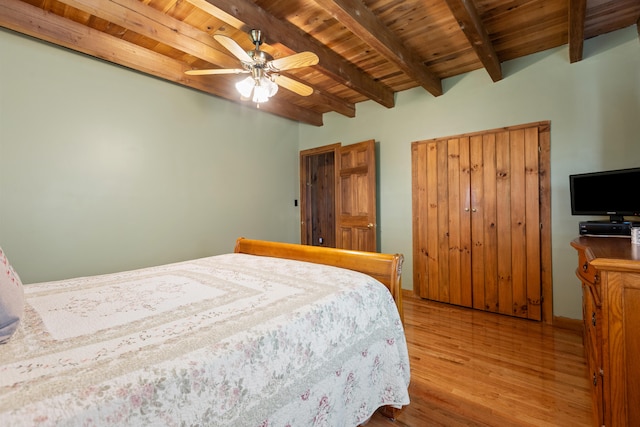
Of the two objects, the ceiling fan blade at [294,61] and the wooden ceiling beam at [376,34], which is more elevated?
the wooden ceiling beam at [376,34]

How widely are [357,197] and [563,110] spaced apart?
2285 mm

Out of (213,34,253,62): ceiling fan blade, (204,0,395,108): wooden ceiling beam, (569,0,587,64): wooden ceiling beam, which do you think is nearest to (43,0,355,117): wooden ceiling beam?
(204,0,395,108): wooden ceiling beam

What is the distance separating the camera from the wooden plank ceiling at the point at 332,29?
2.10m

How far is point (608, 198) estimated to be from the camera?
218cm

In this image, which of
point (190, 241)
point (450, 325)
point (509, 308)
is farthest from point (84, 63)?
point (509, 308)

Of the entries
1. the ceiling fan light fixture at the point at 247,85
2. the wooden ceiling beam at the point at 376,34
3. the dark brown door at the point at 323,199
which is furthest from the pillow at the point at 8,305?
the dark brown door at the point at 323,199

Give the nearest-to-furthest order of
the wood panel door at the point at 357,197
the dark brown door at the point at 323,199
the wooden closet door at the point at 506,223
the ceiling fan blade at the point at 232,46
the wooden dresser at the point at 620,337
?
the wooden dresser at the point at 620,337 < the ceiling fan blade at the point at 232,46 < the wooden closet door at the point at 506,223 < the wood panel door at the point at 357,197 < the dark brown door at the point at 323,199

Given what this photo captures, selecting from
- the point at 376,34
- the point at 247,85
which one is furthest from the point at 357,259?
the point at 376,34

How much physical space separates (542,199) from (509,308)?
44.3 inches

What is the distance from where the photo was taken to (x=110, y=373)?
742 millimetres

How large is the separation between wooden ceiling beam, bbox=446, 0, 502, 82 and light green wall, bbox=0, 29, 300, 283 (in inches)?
106

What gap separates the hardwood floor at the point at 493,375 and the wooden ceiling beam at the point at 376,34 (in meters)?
2.45

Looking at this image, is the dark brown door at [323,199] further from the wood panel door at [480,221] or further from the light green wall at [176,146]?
the wood panel door at [480,221]

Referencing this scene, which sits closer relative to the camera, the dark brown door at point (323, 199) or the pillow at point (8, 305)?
the pillow at point (8, 305)
